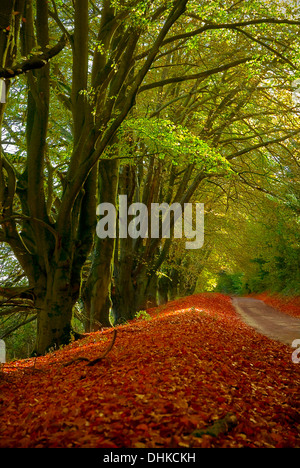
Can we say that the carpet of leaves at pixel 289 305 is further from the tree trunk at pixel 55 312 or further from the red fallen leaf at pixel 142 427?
the red fallen leaf at pixel 142 427

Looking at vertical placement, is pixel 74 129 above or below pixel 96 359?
above

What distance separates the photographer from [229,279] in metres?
60.3

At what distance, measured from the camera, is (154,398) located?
148 inches

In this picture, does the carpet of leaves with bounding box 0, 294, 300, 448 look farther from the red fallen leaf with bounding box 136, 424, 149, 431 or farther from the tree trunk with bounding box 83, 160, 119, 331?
the tree trunk with bounding box 83, 160, 119, 331


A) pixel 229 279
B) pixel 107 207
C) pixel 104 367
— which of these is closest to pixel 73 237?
pixel 107 207

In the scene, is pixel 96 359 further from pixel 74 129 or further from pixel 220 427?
pixel 74 129

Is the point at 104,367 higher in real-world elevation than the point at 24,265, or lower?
lower

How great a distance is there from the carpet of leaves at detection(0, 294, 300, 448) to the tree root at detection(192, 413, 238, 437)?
4cm

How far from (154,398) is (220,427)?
0.79 metres

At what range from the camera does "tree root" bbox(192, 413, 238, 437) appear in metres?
3.10

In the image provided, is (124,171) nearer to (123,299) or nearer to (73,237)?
(123,299)

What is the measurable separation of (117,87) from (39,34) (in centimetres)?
201

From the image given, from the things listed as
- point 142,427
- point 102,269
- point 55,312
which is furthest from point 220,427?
point 102,269

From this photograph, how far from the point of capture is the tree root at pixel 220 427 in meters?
3.10
